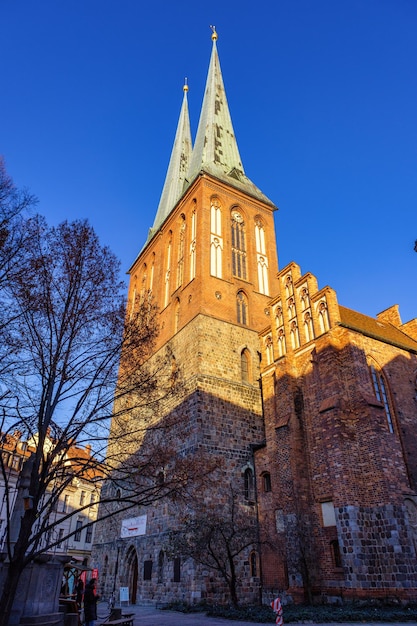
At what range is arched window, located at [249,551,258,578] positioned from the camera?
17531 mm

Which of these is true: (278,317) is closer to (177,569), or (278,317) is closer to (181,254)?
(181,254)

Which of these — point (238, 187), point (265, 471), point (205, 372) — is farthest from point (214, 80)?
point (265, 471)

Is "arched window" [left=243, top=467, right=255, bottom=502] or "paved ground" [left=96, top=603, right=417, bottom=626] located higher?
"arched window" [left=243, top=467, right=255, bottom=502]

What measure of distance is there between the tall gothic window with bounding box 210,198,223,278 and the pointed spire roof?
23.4 ft

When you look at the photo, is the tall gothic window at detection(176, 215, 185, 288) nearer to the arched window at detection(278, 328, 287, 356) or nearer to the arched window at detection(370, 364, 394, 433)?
the arched window at detection(278, 328, 287, 356)

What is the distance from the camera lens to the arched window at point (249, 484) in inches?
754

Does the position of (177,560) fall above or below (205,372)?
below

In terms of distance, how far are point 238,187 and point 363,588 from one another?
78.7ft

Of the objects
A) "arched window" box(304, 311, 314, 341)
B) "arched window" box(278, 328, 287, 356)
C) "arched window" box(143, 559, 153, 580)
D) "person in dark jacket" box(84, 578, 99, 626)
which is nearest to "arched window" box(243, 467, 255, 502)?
"arched window" box(143, 559, 153, 580)

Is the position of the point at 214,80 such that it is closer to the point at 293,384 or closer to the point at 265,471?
the point at 293,384

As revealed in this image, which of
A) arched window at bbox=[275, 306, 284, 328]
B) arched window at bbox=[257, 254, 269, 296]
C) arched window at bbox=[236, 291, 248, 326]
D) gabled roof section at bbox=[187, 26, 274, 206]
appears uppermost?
gabled roof section at bbox=[187, 26, 274, 206]

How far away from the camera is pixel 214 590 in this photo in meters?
16.1

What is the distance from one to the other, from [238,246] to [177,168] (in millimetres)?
15956

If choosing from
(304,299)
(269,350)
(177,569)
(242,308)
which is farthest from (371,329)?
(177,569)
